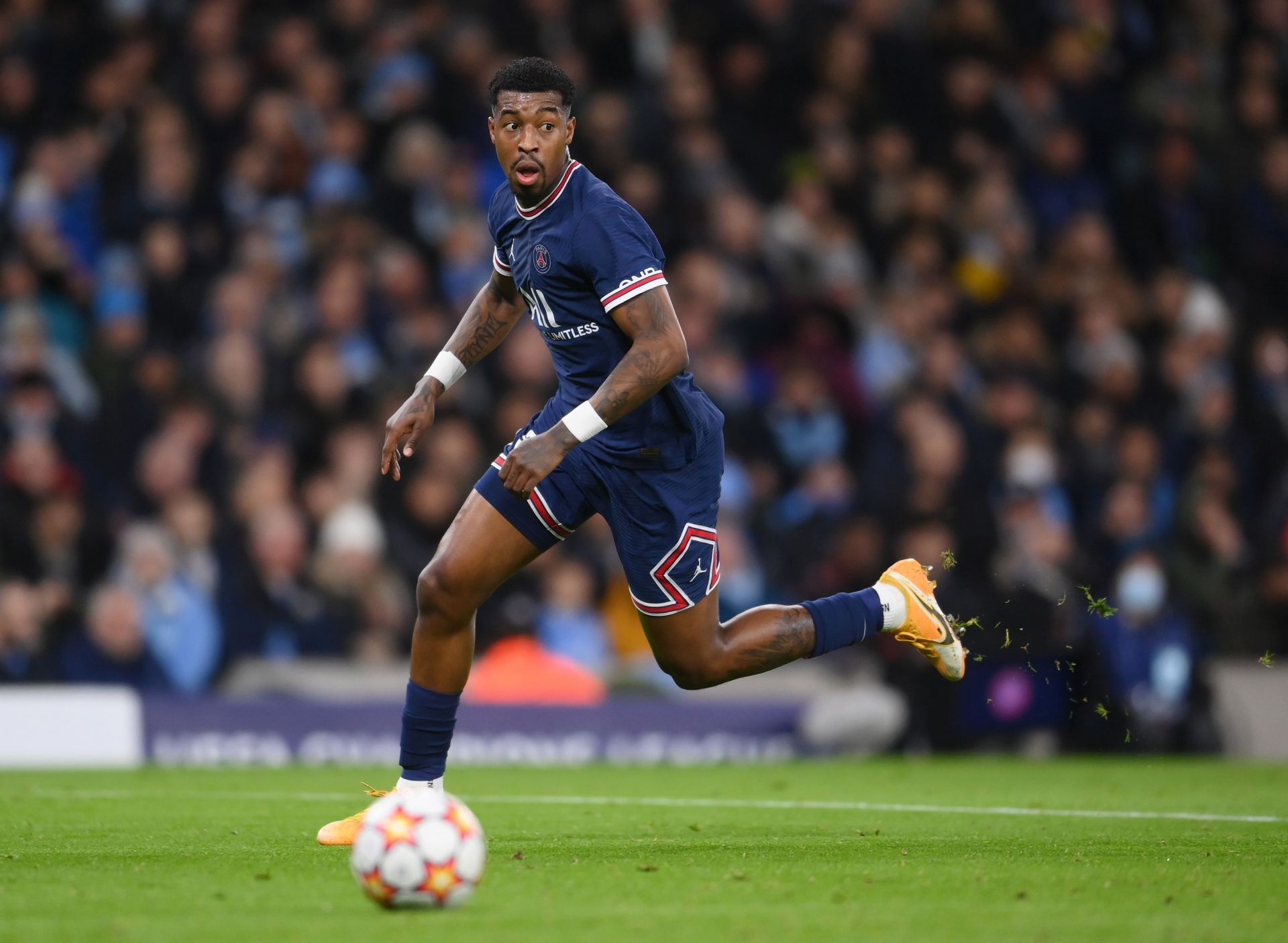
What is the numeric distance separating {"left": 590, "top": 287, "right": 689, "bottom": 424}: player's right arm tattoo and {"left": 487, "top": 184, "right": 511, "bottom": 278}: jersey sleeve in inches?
28.8

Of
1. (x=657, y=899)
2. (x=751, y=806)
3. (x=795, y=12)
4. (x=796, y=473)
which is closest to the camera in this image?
(x=657, y=899)

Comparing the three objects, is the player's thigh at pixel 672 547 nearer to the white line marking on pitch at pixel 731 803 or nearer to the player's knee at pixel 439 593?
the player's knee at pixel 439 593

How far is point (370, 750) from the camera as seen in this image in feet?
36.4

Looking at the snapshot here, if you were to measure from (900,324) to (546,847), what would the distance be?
8.76 meters

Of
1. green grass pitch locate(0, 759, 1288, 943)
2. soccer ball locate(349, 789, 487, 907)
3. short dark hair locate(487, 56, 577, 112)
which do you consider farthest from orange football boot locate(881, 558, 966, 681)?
soccer ball locate(349, 789, 487, 907)

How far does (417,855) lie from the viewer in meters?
4.76

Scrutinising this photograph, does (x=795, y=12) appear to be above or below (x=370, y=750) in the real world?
above

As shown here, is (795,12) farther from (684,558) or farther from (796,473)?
(684,558)

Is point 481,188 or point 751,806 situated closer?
point 751,806

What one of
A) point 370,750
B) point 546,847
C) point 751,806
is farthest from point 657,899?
point 370,750

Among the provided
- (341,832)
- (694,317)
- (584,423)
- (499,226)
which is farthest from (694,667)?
(694,317)

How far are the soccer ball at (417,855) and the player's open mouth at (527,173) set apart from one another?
88.4 inches

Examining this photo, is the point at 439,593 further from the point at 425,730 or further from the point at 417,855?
the point at 417,855

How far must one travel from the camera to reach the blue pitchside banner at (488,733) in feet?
35.7
